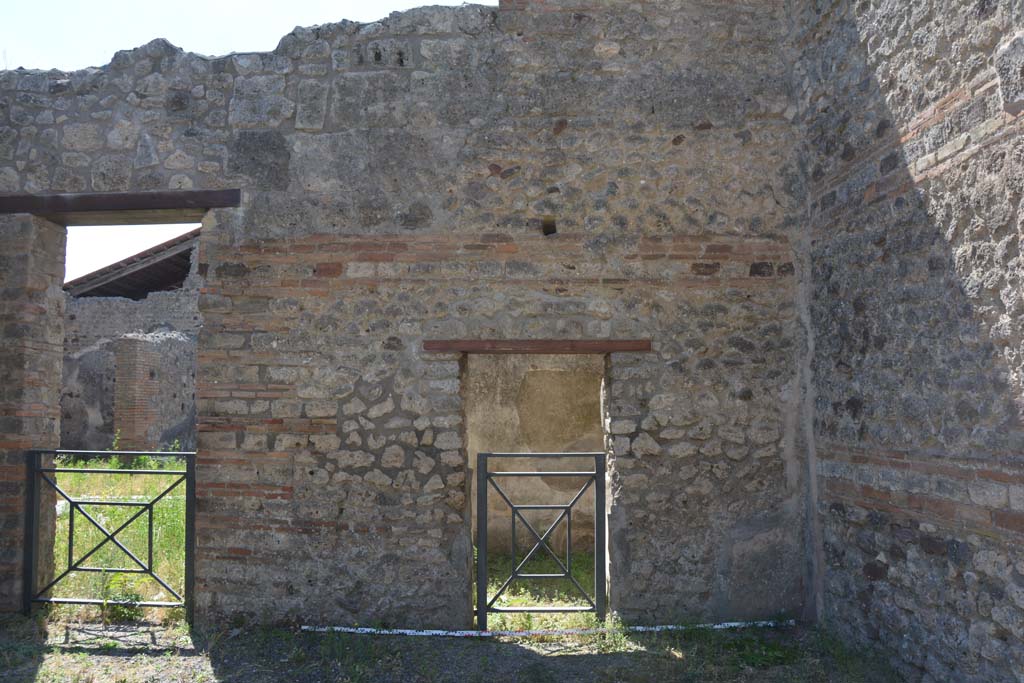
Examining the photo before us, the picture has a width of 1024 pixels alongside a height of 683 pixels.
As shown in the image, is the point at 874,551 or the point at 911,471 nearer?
the point at 911,471

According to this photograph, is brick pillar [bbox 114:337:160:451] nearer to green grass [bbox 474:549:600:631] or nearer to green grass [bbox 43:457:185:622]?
green grass [bbox 43:457:185:622]

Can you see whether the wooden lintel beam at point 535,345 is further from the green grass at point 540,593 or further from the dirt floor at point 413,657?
the dirt floor at point 413,657

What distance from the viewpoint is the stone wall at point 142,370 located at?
13594 millimetres

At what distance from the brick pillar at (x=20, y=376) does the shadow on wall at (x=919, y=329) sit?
5407 millimetres

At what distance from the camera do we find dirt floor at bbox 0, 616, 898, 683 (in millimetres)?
4266

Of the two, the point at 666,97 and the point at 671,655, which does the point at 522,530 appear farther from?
the point at 666,97

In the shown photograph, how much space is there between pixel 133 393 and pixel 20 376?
8.44 meters

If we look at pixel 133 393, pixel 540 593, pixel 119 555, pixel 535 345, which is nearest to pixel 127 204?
pixel 535 345

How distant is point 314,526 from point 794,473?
10.5ft

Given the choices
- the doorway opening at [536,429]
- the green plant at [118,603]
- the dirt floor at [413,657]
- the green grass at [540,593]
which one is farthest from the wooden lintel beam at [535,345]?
the doorway opening at [536,429]

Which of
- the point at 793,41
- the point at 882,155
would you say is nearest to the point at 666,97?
the point at 793,41

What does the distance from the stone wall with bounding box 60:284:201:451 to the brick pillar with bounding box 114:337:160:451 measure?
0.02 metres

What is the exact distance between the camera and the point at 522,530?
8.22 meters

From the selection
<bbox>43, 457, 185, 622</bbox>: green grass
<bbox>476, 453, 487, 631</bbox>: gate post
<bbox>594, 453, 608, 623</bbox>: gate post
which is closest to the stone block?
<bbox>594, 453, 608, 623</bbox>: gate post
